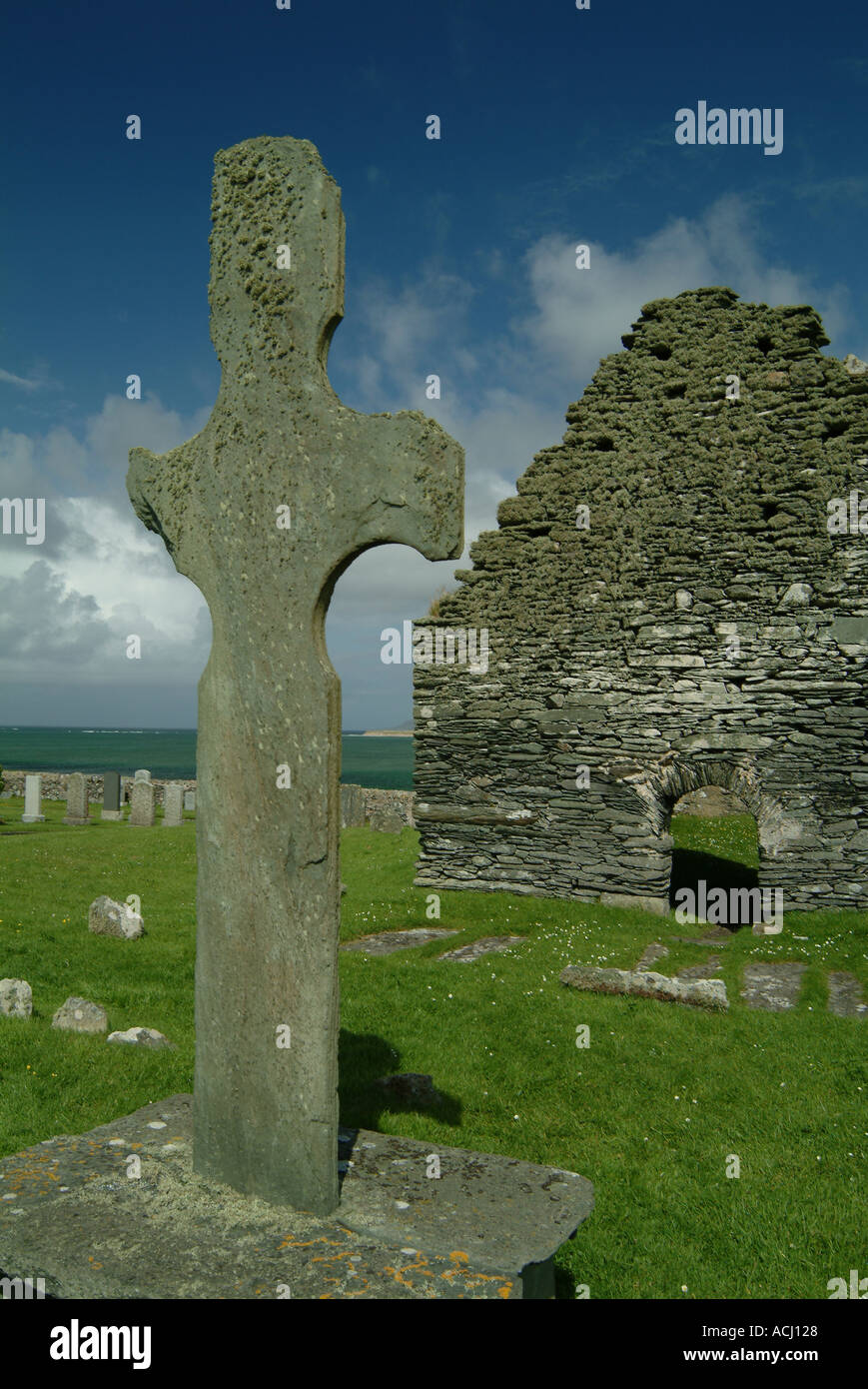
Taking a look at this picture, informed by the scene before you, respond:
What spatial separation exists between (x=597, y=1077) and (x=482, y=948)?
14.3 feet

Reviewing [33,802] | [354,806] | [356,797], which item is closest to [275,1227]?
[356,797]

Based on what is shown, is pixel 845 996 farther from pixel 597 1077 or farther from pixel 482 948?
pixel 482 948

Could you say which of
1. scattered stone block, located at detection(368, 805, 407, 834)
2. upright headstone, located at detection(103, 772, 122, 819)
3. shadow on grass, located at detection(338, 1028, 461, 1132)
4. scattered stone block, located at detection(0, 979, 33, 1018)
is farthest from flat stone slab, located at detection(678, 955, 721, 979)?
upright headstone, located at detection(103, 772, 122, 819)

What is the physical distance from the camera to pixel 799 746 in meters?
12.3

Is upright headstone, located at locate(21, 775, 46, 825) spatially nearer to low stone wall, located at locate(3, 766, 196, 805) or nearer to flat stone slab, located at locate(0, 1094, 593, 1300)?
low stone wall, located at locate(3, 766, 196, 805)

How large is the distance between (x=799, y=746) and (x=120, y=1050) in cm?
971

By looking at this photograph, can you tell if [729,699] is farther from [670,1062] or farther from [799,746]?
[670,1062]

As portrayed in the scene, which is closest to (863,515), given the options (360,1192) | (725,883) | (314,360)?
(725,883)

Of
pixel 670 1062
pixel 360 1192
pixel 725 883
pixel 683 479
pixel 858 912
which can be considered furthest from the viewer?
pixel 725 883

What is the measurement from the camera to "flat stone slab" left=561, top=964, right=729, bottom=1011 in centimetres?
822

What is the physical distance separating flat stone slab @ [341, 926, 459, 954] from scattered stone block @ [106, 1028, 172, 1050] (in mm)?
4286

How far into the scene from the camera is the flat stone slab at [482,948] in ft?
33.8

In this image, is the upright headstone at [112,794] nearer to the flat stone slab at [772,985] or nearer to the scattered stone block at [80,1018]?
the scattered stone block at [80,1018]

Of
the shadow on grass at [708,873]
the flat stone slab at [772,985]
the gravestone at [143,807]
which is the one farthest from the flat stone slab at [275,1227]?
the gravestone at [143,807]
